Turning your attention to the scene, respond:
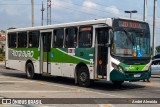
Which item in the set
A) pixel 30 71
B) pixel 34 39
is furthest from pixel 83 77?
pixel 30 71

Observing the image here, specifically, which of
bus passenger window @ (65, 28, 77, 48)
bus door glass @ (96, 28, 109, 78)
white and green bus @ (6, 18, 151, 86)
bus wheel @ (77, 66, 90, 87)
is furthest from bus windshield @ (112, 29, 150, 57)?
bus passenger window @ (65, 28, 77, 48)

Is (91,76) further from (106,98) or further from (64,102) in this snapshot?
(64,102)

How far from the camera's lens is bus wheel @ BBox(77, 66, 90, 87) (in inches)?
A: 681

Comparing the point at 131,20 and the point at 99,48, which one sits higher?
the point at 131,20

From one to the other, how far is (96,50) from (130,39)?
5.17 ft

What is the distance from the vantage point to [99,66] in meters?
16.7

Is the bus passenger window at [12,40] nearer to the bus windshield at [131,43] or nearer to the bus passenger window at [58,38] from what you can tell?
the bus passenger window at [58,38]

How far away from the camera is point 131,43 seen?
16500 millimetres

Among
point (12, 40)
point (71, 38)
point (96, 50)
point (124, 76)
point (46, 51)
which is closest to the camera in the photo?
point (124, 76)

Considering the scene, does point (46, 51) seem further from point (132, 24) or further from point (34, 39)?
point (132, 24)

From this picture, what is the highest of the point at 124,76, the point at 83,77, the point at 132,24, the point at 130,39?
Result: the point at 132,24

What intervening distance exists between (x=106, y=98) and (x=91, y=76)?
340cm

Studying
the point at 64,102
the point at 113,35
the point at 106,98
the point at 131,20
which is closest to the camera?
the point at 64,102

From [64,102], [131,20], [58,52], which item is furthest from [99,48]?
[64,102]
